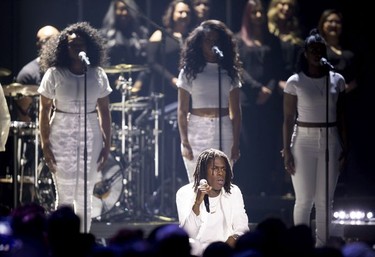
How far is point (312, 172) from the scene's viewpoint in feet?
40.5

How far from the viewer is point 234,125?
510 inches

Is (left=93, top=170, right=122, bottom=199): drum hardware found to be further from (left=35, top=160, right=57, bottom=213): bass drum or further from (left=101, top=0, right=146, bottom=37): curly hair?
(left=101, top=0, right=146, bottom=37): curly hair

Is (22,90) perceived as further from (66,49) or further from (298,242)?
(298,242)

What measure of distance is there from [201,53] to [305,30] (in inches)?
145

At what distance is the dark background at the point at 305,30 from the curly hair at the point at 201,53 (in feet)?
9.86

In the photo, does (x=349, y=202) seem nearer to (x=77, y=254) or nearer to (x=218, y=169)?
(x=218, y=169)

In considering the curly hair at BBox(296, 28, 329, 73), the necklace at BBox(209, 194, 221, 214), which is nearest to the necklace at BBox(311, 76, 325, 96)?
the curly hair at BBox(296, 28, 329, 73)

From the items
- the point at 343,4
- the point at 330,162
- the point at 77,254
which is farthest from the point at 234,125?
the point at 77,254

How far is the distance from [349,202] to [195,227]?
14.6ft

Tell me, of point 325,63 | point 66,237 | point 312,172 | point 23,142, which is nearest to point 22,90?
point 23,142

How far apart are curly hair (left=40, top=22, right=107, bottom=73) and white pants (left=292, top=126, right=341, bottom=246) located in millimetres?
2097

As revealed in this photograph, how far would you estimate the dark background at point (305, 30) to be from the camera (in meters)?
16.0

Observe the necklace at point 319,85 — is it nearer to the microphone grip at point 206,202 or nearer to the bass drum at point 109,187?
the microphone grip at point 206,202

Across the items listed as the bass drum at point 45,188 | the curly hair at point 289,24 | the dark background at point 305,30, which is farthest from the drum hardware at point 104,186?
the curly hair at point 289,24
